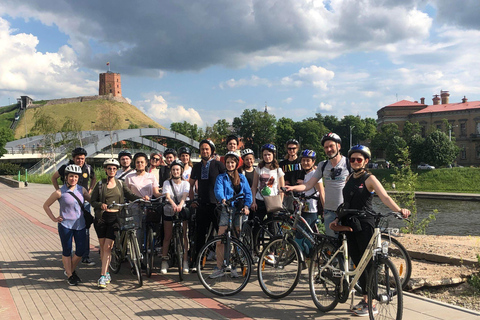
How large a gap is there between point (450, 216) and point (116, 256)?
78.8ft

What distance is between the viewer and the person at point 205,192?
19.9ft

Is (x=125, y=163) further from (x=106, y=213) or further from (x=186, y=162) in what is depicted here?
(x=106, y=213)

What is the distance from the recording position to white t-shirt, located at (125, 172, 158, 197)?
6336mm

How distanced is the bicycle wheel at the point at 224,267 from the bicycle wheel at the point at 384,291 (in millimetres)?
1594

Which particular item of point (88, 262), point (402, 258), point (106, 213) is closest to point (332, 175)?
point (402, 258)

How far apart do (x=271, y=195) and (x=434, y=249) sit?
293 centimetres

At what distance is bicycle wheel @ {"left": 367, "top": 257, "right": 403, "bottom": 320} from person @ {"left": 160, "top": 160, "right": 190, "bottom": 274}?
305 cm

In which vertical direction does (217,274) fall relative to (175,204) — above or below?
below

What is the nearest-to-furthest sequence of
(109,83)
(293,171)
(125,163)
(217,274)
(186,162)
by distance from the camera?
(217,274)
(293,171)
(125,163)
(186,162)
(109,83)

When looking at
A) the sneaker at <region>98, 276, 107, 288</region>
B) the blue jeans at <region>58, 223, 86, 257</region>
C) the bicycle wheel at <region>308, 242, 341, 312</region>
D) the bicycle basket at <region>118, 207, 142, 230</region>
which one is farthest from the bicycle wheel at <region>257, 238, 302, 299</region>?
the blue jeans at <region>58, 223, 86, 257</region>

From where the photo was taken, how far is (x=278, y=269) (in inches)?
197

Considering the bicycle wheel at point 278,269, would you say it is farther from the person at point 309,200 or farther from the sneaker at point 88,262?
the sneaker at point 88,262

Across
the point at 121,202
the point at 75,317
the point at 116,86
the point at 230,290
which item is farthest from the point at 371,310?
the point at 116,86

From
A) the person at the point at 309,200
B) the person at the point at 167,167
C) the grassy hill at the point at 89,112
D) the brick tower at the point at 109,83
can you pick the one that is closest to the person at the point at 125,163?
the person at the point at 167,167
